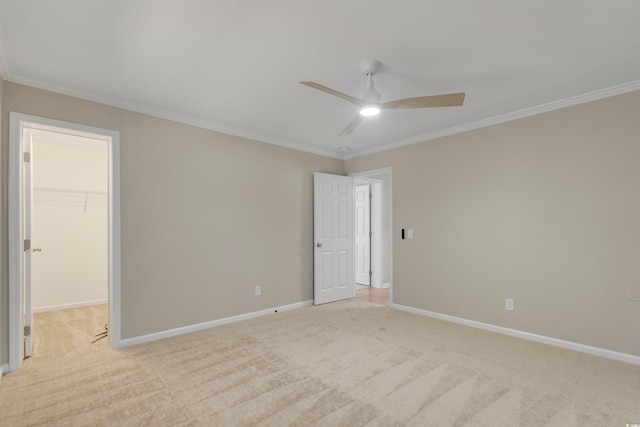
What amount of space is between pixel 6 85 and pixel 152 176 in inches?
50.6

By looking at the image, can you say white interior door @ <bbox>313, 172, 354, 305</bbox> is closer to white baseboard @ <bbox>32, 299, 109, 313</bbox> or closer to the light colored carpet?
the light colored carpet

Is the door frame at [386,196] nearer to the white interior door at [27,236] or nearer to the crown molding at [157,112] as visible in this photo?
the crown molding at [157,112]

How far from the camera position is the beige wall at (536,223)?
113 inches

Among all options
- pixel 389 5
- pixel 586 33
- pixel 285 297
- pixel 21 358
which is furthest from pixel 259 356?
pixel 586 33

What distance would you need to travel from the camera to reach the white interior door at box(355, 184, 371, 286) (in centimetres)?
645

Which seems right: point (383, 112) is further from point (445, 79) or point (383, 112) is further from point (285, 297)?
point (285, 297)

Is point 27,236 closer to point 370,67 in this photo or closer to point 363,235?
point 370,67

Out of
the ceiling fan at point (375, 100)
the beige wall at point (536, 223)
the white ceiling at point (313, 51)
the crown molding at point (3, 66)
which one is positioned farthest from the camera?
the beige wall at point (536, 223)

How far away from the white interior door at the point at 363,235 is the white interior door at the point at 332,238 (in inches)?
46.4

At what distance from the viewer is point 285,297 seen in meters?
4.56

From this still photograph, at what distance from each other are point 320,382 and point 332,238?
2.79m

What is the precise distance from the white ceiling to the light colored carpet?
2415mm

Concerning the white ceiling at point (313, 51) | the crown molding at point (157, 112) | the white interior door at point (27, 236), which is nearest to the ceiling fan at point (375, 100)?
the white ceiling at point (313, 51)

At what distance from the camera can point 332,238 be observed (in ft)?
16.6
